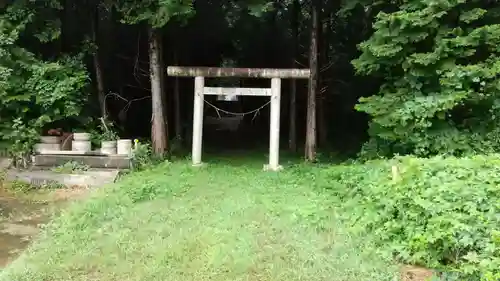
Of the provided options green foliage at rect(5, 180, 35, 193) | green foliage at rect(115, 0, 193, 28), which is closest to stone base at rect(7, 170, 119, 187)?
green foliage at rect(5, 180, 35, 193)

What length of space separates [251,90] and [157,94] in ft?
7.50

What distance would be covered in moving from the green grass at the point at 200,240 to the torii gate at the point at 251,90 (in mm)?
1937

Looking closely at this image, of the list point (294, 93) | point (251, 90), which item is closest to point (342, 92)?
point (294, 93)

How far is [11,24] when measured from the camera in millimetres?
9781

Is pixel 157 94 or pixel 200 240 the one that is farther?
pixel 157 94

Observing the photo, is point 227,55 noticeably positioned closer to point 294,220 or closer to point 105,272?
point 294,220

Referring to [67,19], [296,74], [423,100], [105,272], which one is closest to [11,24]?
[67,19]

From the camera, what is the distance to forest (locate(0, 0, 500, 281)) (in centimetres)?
482

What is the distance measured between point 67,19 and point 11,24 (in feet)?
6.51

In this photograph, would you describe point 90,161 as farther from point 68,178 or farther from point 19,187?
point 19,187

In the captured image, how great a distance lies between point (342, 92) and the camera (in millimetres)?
15320

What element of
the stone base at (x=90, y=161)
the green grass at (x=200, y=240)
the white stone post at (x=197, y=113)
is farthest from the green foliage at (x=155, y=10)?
the green grass at (x=200, y=240)

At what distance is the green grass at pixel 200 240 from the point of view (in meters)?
4.50

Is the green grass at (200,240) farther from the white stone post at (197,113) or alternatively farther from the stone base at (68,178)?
the white stone post at (197,113)
